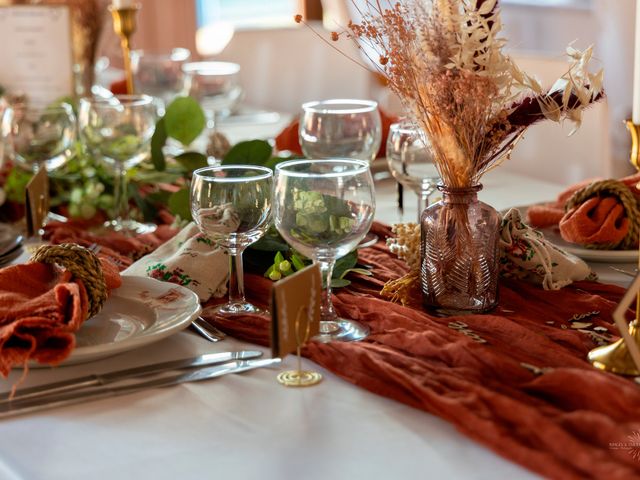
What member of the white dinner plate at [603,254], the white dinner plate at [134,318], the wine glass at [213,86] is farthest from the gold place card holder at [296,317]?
the wine glass at [213,86]

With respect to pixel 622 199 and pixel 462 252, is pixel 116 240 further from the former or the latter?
pixel 622 199

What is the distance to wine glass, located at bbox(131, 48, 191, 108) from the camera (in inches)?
93.3

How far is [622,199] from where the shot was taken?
1175 mm

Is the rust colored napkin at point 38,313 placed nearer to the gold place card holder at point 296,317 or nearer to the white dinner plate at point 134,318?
the white dinner plate at point 134,318

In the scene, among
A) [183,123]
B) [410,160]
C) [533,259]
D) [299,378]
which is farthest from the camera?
[183,123]

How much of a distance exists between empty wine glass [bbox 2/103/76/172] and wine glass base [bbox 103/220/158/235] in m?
0.16

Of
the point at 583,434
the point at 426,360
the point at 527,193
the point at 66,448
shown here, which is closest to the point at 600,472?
the point at 583,434

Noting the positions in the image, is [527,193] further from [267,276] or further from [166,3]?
[166,3]

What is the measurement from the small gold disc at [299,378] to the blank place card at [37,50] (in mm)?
1561

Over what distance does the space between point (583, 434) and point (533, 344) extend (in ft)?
0.62

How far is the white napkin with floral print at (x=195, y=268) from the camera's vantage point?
113cm

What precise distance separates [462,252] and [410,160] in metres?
0.30

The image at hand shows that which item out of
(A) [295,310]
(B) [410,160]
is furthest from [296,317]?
(B) [410,160]

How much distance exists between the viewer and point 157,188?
174cm
